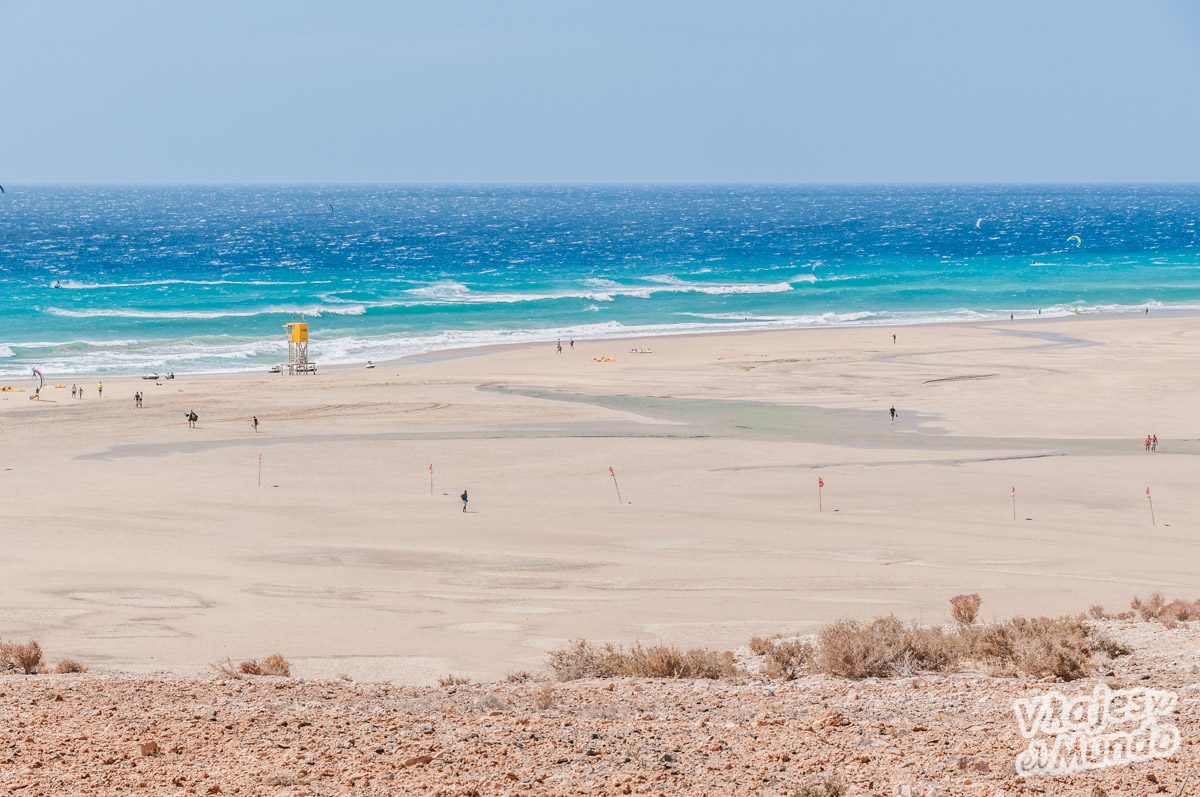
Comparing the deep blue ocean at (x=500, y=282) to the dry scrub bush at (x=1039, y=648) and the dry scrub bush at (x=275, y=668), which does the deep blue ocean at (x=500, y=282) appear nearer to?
the dry scrub bush at (x=275, y=668)

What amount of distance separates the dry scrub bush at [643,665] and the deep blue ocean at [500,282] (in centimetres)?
4248

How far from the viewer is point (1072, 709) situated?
9555 millimetres

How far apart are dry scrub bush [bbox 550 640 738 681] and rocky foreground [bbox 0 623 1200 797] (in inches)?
13.6

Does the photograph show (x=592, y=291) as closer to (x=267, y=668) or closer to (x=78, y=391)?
(x=78, y=391)

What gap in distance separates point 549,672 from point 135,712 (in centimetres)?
433

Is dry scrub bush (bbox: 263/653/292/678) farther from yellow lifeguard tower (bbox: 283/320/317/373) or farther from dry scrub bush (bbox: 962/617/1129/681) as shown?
yellow lifeguard tower (bbox: 283/320/317/373)

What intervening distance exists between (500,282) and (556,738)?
79103 millimetres

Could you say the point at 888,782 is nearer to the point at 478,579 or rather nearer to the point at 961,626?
the point at 961,626

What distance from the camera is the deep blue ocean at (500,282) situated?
6106cm

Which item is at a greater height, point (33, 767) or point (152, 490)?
point (33, 767)

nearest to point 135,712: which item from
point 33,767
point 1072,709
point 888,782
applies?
point 33,767

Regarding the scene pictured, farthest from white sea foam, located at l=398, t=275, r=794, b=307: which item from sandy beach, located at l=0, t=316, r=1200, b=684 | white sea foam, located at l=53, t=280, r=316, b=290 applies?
sandy beach, located at l=0, t=316, r=1200, b=684

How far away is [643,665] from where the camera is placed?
1194 centimetres

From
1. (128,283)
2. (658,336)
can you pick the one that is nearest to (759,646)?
(658,336)
